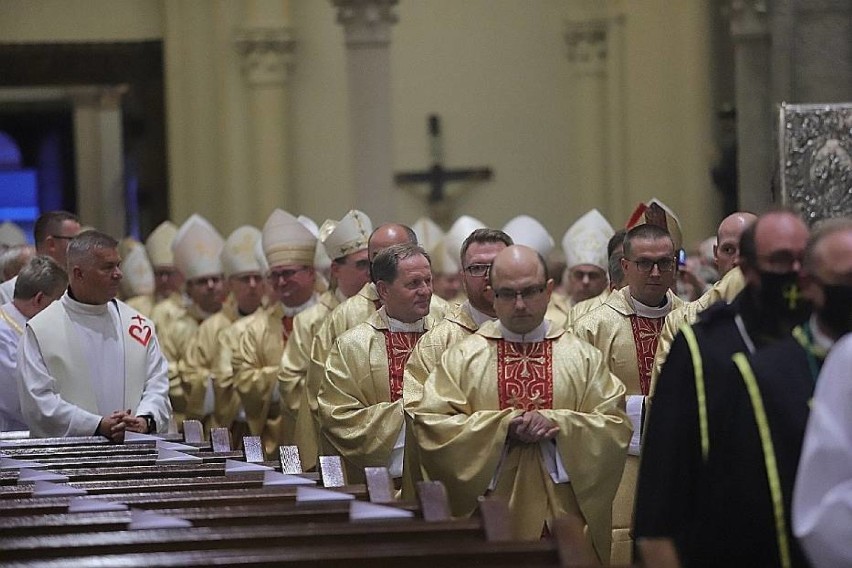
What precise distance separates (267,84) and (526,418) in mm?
10521

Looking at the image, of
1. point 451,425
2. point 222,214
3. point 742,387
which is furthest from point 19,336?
point 222,214

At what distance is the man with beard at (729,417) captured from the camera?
4.48 m

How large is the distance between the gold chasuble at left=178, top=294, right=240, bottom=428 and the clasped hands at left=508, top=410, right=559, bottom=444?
4.94 m

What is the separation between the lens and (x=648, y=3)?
52.7ft

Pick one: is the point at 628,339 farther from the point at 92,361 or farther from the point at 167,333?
the point at 167,333

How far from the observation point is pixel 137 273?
13.5 metres

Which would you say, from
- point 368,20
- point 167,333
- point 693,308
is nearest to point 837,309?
point 693,308

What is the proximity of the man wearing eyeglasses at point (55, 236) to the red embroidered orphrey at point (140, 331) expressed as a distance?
137 centimetres

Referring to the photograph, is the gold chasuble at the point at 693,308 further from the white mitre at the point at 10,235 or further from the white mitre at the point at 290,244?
the white mitre at the point at 10,235

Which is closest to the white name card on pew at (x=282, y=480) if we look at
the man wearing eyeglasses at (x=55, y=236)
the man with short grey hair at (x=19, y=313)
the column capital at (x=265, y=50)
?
the man with short grey hair at (x=19, y=313)

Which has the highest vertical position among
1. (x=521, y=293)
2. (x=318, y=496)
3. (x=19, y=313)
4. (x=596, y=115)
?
(x=596, y=115)

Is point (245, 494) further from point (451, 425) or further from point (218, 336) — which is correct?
point (218, 336)

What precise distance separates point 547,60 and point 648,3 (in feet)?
4.74

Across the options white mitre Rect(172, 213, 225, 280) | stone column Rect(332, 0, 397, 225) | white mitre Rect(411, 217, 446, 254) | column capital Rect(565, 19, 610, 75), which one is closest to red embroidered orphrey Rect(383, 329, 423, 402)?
white mitre Rect(411, 217, 446, 254)
